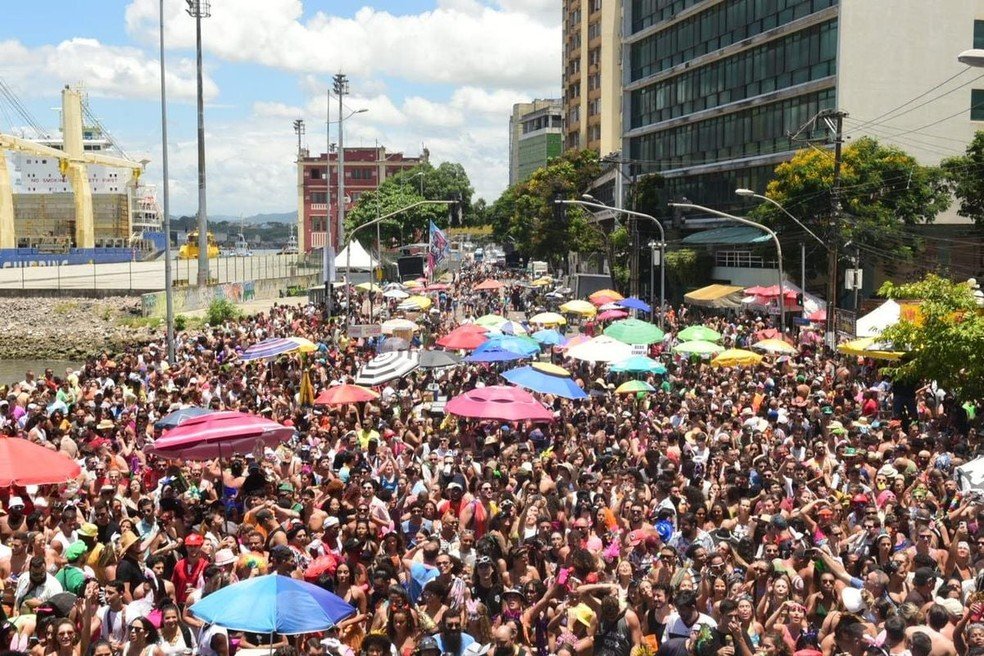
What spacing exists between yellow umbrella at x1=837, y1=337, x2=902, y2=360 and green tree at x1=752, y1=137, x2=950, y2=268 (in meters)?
13.8

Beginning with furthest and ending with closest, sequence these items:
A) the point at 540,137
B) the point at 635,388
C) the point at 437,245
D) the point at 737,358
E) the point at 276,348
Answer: the point at 540,137
the point at 437,245
the point at 276,348
the point at 737,358
the point at 635,388

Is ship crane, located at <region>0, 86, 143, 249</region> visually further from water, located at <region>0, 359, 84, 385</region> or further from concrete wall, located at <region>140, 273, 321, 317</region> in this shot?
water, located at <region>0, 359, 84, 385</region>

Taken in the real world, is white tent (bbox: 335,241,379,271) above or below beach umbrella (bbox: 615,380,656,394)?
above

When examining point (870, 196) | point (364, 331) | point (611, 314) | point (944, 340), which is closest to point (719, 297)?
point (870, 196)

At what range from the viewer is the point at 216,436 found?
13047 mm

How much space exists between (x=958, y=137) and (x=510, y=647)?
41898mm

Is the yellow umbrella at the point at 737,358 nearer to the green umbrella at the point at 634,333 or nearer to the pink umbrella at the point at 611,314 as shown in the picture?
the green umbrella at the point at 634,333

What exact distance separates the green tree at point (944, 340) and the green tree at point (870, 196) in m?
17.1

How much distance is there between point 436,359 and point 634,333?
5.20 metres

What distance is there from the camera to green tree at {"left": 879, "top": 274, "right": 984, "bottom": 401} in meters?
18.3

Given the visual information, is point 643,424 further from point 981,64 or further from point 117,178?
point 117,178

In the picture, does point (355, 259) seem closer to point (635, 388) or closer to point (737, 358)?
point (737, 358)

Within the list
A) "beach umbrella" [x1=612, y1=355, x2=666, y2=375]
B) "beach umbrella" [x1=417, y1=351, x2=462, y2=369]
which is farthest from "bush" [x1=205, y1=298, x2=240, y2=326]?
"beach umbrella" [x1=612, y1=355, x2=666, y2=375]

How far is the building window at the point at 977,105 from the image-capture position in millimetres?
44656
